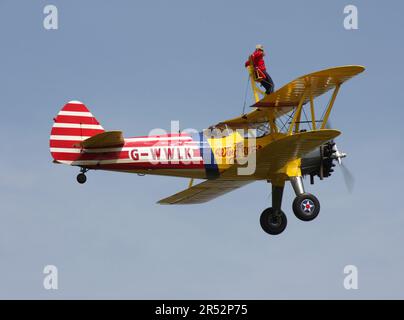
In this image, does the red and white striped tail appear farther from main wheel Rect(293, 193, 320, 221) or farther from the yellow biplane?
main wheel Rect(293, 193, 320, 221)

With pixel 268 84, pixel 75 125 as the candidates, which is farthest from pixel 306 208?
pixel 75 125

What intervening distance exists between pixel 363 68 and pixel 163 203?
6.86 meters

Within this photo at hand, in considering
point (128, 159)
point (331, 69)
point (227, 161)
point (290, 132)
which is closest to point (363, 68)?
point (331, 69)

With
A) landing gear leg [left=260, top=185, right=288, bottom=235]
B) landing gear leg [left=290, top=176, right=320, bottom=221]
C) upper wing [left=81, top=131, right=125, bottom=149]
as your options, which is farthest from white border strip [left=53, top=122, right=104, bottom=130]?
landing gear leg [left=290, top=176, right=320, bottom=221]

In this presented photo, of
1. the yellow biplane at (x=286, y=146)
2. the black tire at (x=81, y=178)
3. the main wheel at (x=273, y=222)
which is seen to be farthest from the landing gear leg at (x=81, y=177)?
the main wheel at (x=273, y=222)

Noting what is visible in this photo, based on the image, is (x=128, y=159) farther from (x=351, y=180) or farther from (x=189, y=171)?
(x=351, y=180)

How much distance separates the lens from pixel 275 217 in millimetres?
25094

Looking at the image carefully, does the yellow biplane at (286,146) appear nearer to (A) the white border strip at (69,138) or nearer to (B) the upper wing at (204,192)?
(B) the upper wing at (204,192)

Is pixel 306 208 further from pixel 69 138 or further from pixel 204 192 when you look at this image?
pixel 69 138

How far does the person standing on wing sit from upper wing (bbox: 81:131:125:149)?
3878 millimetres

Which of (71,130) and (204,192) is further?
(204,192)

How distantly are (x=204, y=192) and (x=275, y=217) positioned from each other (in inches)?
85.7

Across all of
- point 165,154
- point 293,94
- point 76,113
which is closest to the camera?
point 76,113

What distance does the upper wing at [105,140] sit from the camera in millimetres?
22500
